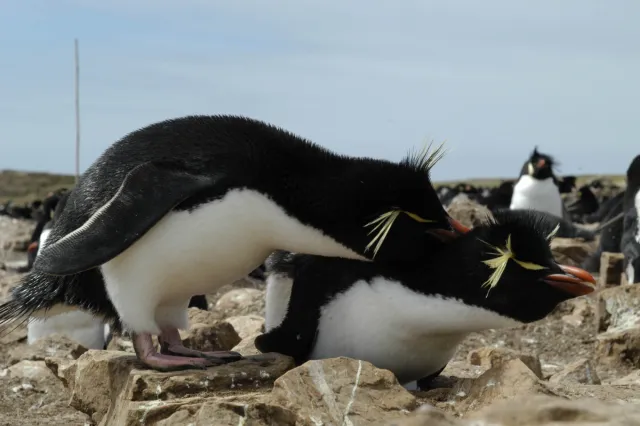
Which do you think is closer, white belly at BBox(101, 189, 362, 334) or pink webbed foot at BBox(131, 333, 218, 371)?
white belly at BBox(101, 189, 362, 334)

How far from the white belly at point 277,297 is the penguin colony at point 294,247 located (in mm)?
255

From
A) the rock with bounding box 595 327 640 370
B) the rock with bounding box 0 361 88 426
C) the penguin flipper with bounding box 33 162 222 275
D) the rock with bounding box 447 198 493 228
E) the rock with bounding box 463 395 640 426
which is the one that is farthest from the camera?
the rock with bounding box 447 198 493 228

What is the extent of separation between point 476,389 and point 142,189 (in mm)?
1342

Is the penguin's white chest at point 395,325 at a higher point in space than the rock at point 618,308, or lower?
higher

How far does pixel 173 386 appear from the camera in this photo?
3.39m

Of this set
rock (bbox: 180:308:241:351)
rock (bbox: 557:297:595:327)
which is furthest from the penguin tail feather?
rock (bbox: 557:297:595:327)

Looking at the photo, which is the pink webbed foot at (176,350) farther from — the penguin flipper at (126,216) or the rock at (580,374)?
the rock at (580,374)

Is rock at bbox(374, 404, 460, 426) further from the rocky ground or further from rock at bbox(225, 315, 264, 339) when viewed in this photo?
rock at bbox(225, 315, 264, 339)

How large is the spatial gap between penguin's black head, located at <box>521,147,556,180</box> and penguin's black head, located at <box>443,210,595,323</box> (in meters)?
12.8

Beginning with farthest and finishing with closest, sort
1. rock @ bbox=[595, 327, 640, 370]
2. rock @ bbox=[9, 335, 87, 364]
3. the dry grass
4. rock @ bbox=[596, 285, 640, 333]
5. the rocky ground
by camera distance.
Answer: the dry grass
rock @ bbox=[596, 285, 640, 333]
rock @ bbox=[9, 335, 87, 364]
rock @ bbox=[595, 327, 640, 370]
the rocky ground

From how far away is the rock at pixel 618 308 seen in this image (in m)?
6.38

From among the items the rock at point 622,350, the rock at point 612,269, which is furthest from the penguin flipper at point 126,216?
the rock at point 612,269

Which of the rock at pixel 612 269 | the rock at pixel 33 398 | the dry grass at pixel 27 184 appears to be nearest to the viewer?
the rock at pixel 33 398

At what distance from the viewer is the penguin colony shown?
11.0 ft
